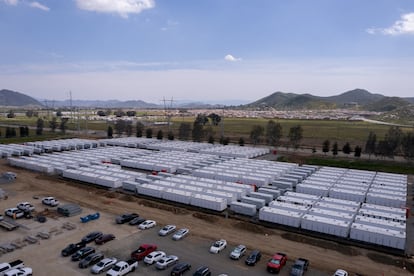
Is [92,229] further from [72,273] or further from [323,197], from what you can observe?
[323,197]

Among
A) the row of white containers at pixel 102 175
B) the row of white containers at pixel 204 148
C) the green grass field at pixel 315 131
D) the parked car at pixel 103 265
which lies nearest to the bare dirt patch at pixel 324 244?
the parked car at pixel 103 265

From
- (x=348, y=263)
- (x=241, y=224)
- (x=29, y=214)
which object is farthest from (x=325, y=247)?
(x=29, y=214)

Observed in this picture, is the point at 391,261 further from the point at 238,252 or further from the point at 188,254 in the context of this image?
the point at 188,254

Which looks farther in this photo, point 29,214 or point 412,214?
point 412,214

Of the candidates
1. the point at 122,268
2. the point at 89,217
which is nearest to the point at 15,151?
the point at 89,217

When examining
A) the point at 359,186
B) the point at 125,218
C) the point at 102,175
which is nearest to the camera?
the point at 125,218

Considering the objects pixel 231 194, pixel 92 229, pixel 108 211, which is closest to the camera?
pixel 92 229
